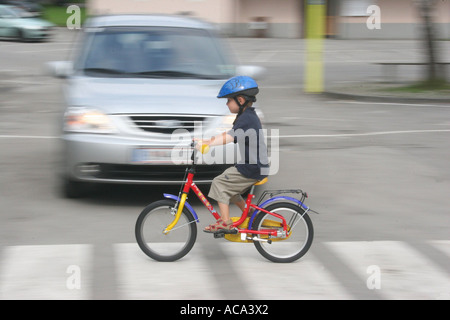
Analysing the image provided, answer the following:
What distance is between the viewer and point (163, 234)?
6.41 meters

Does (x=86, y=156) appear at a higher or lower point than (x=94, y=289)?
higher

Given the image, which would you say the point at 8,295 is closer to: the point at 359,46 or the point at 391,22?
the point at 359,46

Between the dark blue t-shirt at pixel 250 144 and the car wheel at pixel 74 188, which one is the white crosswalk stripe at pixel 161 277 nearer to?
the dark blue t-shirt at pixel 250 144

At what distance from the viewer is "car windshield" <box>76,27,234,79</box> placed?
30.1 feet

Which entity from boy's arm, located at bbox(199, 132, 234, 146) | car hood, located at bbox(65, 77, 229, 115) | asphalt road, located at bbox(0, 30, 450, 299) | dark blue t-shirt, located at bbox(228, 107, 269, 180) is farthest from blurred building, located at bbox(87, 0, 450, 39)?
boy's arm, located at bbox(199, 132, 234, 146)

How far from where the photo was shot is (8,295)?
5438 mm

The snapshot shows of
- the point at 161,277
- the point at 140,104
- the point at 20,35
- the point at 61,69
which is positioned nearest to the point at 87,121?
the point at 140,104

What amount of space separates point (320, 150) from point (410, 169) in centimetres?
164

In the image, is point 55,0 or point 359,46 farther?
point 55,0

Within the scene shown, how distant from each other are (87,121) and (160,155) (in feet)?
2.77

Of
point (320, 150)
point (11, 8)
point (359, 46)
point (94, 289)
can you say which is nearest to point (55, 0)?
point (11, 8)

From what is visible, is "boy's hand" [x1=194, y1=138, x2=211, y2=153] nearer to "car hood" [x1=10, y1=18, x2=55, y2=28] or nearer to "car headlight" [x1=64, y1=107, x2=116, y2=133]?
"car headlight" [x1=64, y1=107, x2=116, y2=133]

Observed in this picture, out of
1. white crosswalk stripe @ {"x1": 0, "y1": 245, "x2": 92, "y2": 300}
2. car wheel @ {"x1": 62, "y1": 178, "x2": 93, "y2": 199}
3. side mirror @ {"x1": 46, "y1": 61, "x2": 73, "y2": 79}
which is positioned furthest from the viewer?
side mirror @ {"x1": 46, "y1": 61, "x2": 73, "y2": 79}

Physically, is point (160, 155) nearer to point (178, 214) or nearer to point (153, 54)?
point (178, 214)
